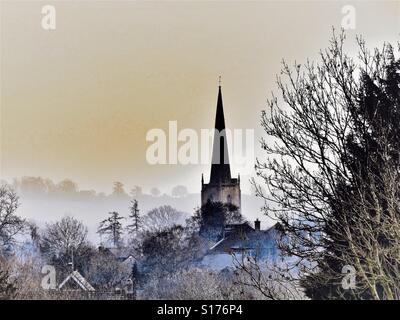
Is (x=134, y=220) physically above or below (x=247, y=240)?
above

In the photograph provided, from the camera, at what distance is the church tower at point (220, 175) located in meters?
9.44

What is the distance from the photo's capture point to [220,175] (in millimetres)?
14102

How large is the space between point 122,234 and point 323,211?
8849 millimetres

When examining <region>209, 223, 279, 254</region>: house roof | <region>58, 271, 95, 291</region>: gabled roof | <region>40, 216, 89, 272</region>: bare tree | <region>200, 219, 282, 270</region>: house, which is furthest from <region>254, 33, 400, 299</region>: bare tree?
<region>40, 216, 89, 272</region>: bare tree

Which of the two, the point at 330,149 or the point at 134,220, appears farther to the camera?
the point at 134,220

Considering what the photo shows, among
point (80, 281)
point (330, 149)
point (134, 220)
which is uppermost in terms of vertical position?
point (134, 220)

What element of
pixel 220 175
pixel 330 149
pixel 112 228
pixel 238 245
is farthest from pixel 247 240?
pixel 330 149

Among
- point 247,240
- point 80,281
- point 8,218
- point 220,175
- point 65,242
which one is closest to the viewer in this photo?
point 8,218

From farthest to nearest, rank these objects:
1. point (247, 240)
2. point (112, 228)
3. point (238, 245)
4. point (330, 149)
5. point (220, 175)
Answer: point (220, 175) < point (238, 245) < point (112, 228) < point (247, 240) < point (330, 149)

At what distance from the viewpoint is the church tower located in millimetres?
9442

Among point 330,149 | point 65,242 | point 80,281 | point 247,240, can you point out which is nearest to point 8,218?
point 65,242

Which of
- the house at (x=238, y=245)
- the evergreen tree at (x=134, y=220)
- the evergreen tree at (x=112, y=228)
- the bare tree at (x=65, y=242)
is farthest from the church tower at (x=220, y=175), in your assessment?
the bare tree at (x=65, y=242)

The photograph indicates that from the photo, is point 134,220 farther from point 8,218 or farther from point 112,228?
point 8,218
